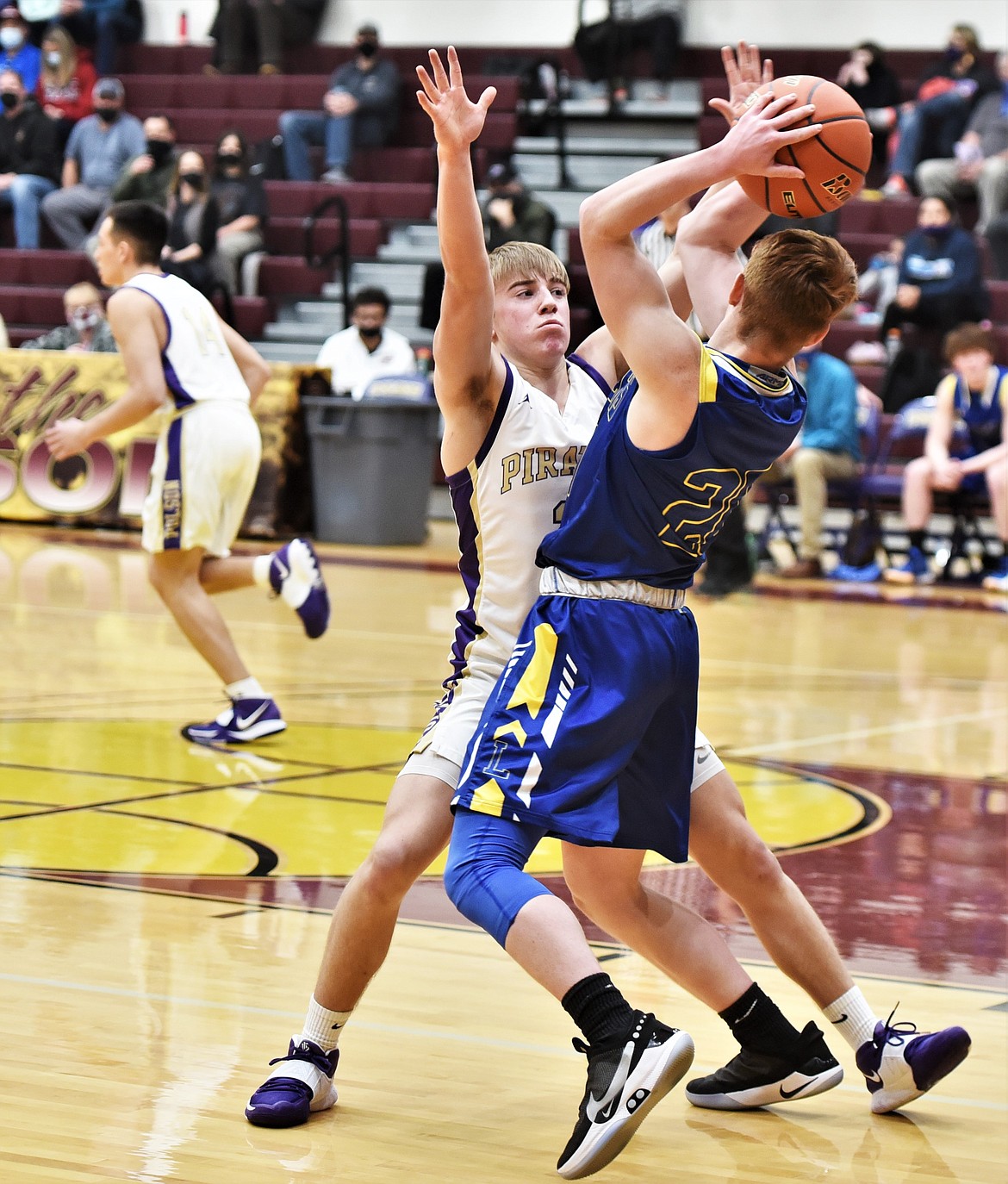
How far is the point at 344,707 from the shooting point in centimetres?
725

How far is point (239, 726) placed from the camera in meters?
6.50

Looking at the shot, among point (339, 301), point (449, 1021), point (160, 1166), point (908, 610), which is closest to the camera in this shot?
point (160, 1166)

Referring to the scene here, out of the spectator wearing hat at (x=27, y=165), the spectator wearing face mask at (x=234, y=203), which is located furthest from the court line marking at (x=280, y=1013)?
the spectator wearing hat at (x=27, y=165)

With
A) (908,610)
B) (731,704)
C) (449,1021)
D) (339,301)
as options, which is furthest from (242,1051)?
(339,301)

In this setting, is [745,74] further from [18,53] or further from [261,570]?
[18,53]

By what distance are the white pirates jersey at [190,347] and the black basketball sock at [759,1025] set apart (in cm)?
404

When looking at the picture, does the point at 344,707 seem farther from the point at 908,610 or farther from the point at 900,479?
the point at 900,479

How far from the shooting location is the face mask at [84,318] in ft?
49.2

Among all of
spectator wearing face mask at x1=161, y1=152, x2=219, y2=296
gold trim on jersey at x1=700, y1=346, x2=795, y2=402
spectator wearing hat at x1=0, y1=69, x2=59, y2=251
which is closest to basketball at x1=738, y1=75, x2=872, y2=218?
gold trim on jersey at x1=700, y1=346, x2=795, y2=402

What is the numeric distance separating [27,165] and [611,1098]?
16.9m

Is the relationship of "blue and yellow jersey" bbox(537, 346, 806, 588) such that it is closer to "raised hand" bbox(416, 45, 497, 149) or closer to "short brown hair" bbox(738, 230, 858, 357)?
"short brown hair" bbox(738, 230, 858, 357)

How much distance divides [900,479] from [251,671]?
19.3ft

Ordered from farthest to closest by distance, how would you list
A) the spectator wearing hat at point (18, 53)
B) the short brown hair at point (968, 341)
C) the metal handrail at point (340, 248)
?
1. the spectator wearing hat at point (18, 53)
2. the metal handrail at point (340, 248)
3. the short brown hair at point (968, 341)

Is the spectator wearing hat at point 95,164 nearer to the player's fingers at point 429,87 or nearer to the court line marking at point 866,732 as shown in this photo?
the court line marking at point 866,732
